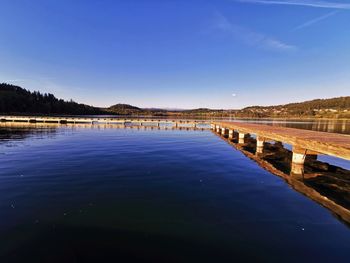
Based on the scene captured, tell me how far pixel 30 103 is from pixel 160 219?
153343 mm

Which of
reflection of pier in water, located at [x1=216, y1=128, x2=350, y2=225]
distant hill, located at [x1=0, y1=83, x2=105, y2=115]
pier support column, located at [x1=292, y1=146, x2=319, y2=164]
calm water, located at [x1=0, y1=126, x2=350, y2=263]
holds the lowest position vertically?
reflection of pier in water, located at [x1=216, y1=128, x2=350, y2=225]

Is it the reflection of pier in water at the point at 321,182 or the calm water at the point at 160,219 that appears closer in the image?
the calm water at the point at 160,219

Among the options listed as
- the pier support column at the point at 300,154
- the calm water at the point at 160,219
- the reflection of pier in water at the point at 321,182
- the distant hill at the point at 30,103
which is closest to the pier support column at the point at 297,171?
the reflection of pier in water at the point at 321,182

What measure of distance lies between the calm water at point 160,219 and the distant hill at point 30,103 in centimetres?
13494

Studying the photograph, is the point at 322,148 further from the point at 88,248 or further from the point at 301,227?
the point at 88,248

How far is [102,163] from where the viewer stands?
13039mm

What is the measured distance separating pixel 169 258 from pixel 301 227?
376 centimetres

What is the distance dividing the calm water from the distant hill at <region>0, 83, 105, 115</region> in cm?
13494

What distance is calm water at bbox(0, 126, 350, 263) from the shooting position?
4637 millimetres

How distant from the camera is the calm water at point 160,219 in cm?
464

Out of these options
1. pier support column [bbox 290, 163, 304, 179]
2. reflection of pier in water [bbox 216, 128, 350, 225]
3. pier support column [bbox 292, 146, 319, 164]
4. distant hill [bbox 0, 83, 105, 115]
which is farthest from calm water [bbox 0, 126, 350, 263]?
distant hill [bbox 0, 83, 105, 115]

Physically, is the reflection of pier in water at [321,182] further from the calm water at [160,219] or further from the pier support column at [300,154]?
the calm water at [160,219]

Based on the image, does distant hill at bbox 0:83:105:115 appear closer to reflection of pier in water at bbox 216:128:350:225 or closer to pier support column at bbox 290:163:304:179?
reflection of pier in water at bbox 216:128:350:225

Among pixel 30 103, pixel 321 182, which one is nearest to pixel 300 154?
pixel 321 182
